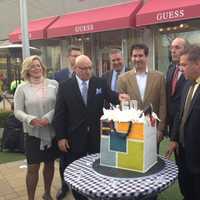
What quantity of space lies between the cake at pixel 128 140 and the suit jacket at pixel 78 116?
93 centimetres

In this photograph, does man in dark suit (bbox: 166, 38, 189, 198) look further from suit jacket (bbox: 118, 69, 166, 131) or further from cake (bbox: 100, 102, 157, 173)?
cake (bbox: 100, 102, 157, 173)

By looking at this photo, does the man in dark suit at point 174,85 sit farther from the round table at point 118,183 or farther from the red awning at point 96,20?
the red awning at point 96,20

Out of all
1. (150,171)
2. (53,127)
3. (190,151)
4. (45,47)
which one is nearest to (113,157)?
(150,171)

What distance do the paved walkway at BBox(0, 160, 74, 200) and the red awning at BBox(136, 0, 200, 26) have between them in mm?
5520

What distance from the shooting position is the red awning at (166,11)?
9.40 m

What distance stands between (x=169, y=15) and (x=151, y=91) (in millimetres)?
6363

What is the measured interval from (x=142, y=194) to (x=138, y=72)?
1858 millimetres

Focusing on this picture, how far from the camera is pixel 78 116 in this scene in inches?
152

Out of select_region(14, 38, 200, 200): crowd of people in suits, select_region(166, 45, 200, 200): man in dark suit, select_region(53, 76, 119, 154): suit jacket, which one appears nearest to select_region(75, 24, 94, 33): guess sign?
select_region(14, 38, 200, 200): crowd of people in suits

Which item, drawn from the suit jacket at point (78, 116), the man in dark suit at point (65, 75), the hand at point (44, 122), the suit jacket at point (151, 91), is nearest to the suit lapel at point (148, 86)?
the suit jacket at point (151, 91)

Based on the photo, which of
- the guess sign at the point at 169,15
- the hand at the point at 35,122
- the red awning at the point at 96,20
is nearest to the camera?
the hand at the point at 35,122

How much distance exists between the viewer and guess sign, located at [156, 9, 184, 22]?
9.68 m

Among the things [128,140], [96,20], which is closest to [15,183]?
[128,140]

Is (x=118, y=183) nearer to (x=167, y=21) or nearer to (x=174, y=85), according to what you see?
(x=174, y=85)
